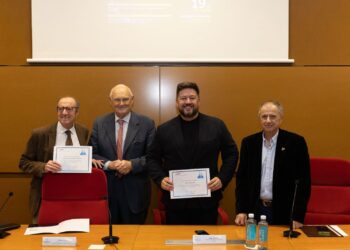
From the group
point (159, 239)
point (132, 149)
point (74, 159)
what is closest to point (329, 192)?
point (159, 239)

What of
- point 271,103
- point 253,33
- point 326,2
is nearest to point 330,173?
point 271,103

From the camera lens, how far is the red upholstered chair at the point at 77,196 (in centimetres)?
295

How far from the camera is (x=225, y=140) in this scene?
3184 millimetres

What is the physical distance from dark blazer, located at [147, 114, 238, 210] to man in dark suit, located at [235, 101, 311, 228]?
161 millimetres

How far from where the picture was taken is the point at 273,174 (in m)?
2.93

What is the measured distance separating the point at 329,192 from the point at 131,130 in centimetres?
175

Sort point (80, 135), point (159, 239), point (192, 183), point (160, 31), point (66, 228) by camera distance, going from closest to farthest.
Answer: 1. point (159, 239)
2. point (66, 228)
3. point (192, 183)
4. point (80, 135)
5. point (160, 31)

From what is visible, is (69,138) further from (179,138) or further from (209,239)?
(209,239)

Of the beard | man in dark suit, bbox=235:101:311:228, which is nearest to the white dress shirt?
man in dark suit, bbox=235:101:311:228

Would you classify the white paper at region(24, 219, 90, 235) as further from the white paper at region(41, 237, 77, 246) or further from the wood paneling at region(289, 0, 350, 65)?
the wood paneling at region(289, 0, 350, 65)

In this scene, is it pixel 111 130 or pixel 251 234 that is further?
pixel 111 130

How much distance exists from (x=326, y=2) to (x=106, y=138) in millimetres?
2827

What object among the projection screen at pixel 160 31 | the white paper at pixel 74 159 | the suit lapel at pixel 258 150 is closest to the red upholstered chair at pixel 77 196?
the white paper at pixel 74 159

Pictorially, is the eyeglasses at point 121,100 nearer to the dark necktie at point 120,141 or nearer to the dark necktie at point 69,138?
the dark necktie at point 120,141
